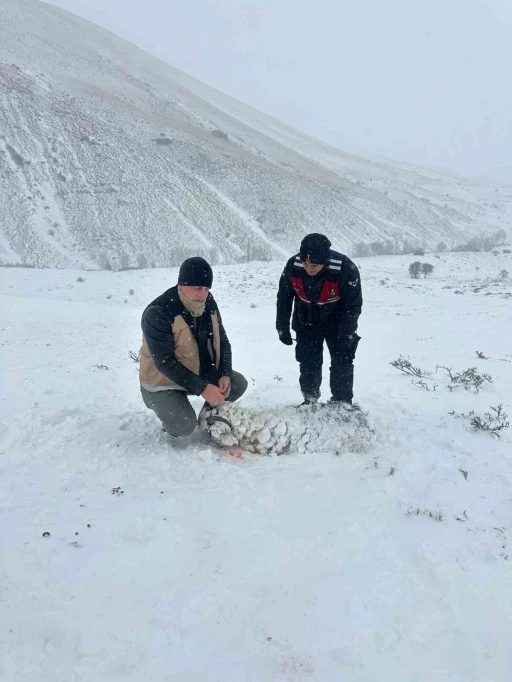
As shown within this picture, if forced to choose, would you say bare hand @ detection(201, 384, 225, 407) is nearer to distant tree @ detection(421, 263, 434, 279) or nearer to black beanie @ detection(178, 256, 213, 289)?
black beanie @ detection(178, 256, 213, 289)

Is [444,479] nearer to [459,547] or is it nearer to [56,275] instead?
[459,547]

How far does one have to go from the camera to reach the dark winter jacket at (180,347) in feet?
11.7

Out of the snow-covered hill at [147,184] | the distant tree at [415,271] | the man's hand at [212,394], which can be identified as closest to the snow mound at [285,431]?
the man's hand at [212,394]

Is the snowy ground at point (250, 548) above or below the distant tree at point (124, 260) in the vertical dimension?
above

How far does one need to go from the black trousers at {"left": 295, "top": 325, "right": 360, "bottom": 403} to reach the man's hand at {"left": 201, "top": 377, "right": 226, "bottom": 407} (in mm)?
1239

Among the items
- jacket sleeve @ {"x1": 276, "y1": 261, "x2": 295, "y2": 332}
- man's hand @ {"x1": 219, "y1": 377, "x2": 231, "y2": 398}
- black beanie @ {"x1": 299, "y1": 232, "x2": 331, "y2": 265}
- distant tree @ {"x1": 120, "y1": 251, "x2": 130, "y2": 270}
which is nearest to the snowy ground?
man's hand @ {"x1": 219, "y1": 377, "x2": 231, "y2": 398}

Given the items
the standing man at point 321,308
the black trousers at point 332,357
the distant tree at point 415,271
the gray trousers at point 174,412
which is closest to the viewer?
the gray trousers at point 174,412

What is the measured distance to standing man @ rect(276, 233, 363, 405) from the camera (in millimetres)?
3988

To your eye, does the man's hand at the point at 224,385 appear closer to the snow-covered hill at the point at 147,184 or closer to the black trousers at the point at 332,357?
the black trousers at the point at 332,357

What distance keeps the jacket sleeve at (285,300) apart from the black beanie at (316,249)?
0.47m

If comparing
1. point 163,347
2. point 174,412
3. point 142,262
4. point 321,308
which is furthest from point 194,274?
point 142,262

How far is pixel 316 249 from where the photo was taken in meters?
3.80

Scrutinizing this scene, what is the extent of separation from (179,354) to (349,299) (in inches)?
67.0

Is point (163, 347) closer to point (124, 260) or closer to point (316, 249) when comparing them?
point (316, 249)
